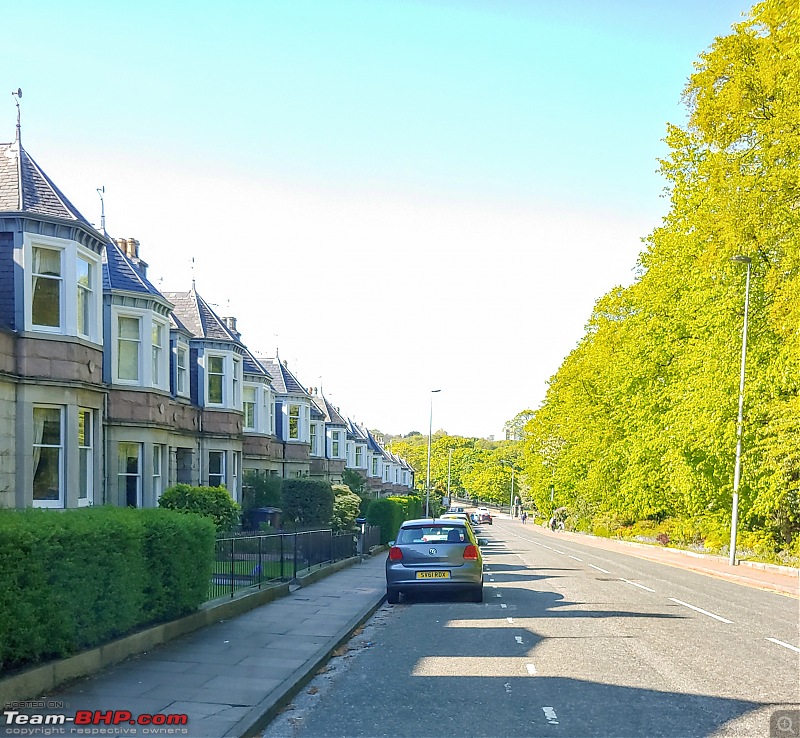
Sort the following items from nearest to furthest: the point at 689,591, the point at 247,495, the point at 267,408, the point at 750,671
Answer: the point at 750,671 < the point at 689,591 < the point at 247,495 < the point at 267,408

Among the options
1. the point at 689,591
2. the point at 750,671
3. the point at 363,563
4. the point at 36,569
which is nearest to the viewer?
the point at 36,569

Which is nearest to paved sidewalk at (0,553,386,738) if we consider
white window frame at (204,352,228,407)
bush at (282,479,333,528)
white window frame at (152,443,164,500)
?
white window frame at (152,443,164,500)

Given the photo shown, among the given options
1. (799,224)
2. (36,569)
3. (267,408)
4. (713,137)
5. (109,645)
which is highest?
(713,137)

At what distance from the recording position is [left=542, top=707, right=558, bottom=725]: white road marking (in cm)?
764

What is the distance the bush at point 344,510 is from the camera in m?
35.0

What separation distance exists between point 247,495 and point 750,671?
26.5m

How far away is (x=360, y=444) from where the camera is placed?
75438 mm

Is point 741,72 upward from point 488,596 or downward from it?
upward

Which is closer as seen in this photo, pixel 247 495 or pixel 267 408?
pixel 247 495

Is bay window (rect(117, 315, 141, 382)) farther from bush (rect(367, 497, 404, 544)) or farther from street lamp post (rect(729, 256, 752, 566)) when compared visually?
street lamp post (rect(729, 256, 752, 566))

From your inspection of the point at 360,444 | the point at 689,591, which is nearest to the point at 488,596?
the point at 689,591

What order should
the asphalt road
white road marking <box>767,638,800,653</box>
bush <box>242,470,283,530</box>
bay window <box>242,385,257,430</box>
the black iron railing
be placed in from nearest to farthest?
the asphalt road < white road marking <box>767,638,800,653</box> < the black iron railing < bush <box>242,470,283,530</box> < bay window <box>242,385,257,430</box>

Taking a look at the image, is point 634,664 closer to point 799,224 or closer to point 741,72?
point 799,224

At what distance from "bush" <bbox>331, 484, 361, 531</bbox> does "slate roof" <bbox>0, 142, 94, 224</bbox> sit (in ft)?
59.6
